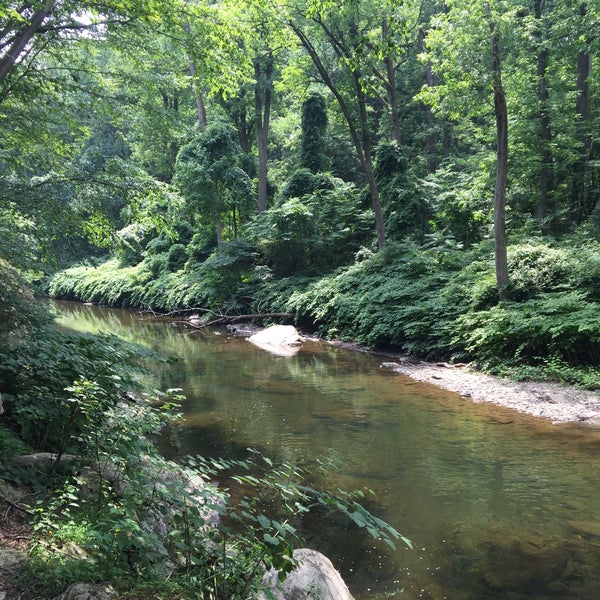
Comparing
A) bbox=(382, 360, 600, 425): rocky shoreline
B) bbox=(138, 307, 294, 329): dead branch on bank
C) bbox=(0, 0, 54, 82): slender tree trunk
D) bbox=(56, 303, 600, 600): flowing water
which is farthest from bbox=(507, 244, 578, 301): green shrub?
bbox=(0, 0, 54, 82): slender tree trunk

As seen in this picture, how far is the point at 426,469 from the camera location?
6.11 metres

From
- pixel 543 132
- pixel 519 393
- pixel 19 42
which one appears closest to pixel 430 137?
pixel 543 132

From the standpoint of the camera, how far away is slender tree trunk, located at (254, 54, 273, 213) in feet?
86.0

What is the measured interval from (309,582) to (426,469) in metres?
3.29

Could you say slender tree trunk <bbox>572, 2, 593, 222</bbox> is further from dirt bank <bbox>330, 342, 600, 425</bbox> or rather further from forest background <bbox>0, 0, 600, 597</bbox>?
dirt bank <bbox>330, 342, 600, 425</bbox>

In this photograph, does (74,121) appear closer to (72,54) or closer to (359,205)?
(72,54)

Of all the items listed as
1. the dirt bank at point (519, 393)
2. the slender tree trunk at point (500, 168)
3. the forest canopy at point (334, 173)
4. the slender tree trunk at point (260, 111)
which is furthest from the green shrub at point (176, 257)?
the slender tree trunk at point (500, 168)

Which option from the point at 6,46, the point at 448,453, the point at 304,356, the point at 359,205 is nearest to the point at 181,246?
the point at 359,205

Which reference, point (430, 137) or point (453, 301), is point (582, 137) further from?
point (430, 137)

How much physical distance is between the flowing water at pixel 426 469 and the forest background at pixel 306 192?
4.68 ft

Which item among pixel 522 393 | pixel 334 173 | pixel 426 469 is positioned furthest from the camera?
pixel 334 173

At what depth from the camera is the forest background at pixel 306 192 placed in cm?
575

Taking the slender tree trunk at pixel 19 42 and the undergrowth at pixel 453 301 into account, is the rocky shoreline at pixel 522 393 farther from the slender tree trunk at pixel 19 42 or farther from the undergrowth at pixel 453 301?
the slender tree trunk at pixel 19 42

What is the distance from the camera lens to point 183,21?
7.29 metres
